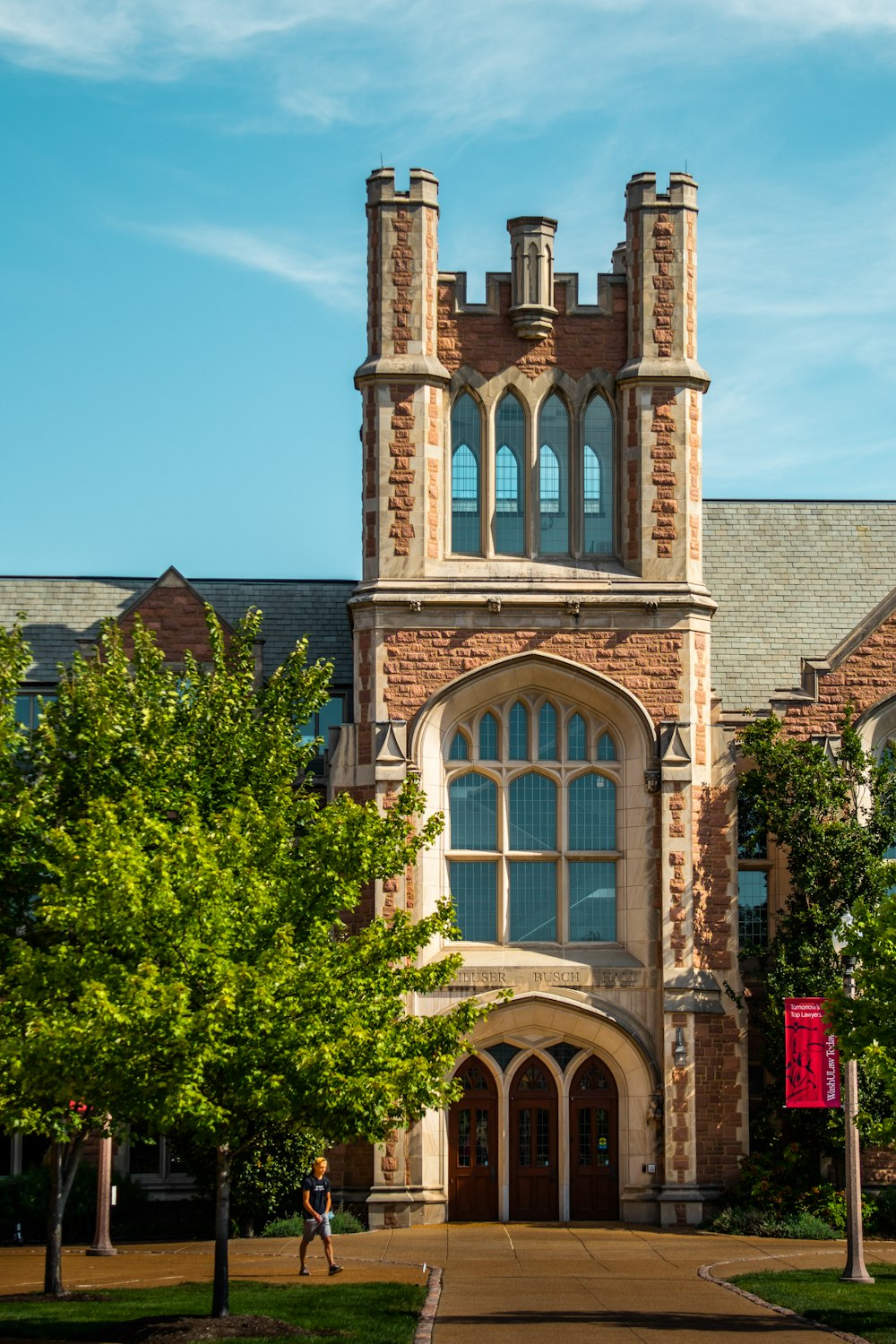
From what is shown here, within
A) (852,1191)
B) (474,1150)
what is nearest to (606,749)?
(474,1150)

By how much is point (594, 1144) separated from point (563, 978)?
8.79 feet

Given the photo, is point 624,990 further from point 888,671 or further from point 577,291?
point 577,291

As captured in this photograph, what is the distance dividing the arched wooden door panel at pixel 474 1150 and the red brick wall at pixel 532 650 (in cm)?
609

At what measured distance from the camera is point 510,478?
32.4 metres

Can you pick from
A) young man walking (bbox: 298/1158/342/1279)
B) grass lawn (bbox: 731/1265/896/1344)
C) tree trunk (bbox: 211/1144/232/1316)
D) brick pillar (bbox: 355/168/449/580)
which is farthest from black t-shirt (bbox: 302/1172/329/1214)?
brick pillar (bbox: 355/168/449/580)

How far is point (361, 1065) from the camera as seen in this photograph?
19.3m

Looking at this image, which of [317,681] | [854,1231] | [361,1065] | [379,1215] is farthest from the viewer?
[379,1215]

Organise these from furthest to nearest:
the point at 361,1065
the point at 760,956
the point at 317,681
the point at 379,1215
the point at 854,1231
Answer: the point at 760,956 → the point at 379,1215 → the point at 317,681 → the point at 854,1231 → the point at 361,1065

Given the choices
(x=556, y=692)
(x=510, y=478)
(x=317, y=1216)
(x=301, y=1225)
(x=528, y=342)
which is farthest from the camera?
(x=528, y=342)

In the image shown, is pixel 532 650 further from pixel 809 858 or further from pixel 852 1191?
pixel 852 1191

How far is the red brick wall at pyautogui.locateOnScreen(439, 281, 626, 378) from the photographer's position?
32.4 metres

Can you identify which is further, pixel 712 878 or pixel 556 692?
pixel 556 692

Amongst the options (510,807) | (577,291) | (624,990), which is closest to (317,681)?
(510,807)

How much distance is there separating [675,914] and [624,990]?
142 cm
